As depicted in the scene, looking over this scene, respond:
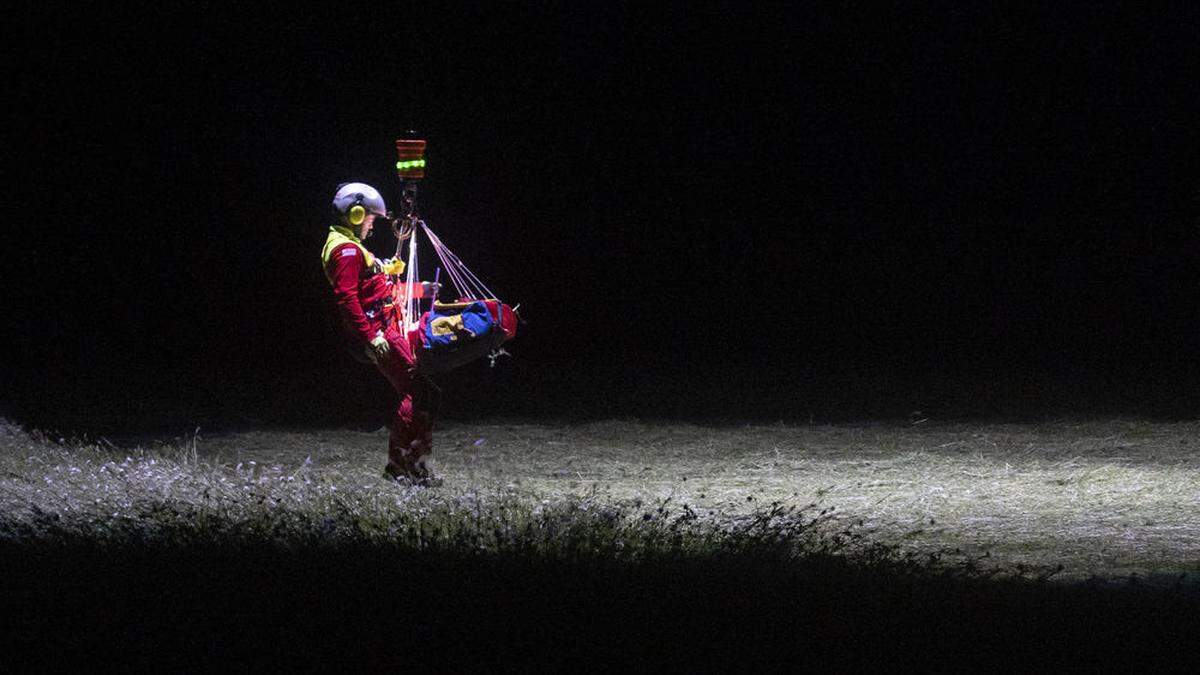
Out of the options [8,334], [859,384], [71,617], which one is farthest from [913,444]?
[8,334]

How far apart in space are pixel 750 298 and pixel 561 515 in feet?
29.3

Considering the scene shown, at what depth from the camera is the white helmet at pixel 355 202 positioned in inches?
316

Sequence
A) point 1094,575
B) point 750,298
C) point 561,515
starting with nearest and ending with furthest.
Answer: point 1094,575, point 561,515, point 750,298

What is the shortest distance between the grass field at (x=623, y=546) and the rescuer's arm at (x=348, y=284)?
2.70 feet

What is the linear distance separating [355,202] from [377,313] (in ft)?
1.90

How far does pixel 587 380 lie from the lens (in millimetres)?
13547

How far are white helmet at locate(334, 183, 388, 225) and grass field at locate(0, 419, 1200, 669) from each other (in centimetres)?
137

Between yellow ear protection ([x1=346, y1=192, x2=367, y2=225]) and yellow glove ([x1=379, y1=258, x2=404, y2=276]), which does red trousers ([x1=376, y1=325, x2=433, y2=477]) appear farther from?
yellow ear protection ([x1=346, y1=192, x2=367, y2=225])

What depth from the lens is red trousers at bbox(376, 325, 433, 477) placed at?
321 inches

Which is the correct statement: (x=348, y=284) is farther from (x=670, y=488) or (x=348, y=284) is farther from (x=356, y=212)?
(x=670, y=488)

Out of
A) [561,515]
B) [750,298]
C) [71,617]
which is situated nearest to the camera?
[71,617]

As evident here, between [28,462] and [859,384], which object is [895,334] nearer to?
[859,384]

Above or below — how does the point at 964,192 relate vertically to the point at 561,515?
above

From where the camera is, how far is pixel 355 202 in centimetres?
803
